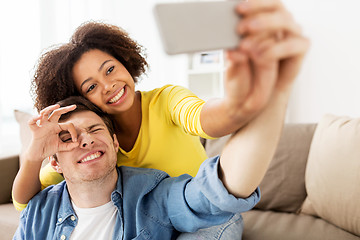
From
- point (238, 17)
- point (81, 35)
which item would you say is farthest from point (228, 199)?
point (81, 35)

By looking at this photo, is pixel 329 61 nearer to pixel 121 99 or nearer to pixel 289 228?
pixel 289 228

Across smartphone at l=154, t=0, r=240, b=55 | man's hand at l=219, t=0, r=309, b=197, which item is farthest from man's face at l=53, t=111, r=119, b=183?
smartphone at l=154, t=0, r=240, b=55

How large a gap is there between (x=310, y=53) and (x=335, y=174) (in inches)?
71.0

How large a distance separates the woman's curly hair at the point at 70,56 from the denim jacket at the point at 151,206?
34 centimetres

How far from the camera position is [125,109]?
1.28m

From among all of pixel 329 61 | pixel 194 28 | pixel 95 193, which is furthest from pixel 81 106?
pixel 329 61

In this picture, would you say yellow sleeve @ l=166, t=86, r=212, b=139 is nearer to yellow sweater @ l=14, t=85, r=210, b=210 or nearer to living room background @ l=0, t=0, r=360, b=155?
yellow sweater @ l=14, t=85, r=210, b=210

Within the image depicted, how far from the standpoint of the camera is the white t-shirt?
1.20 metres

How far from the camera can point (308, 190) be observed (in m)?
1.71

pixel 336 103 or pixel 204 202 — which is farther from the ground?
pixel 204 202

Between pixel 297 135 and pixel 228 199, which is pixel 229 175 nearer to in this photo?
pixel 228 199

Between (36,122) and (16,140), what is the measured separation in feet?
6.73

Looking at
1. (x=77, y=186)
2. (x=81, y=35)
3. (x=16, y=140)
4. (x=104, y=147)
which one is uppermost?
(x=81, y=35)

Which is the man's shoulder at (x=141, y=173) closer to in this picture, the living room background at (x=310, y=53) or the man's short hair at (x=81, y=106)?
the man's short hair at (x=81, y=106)
